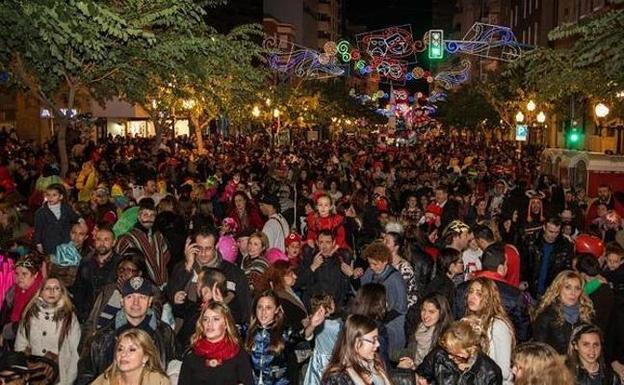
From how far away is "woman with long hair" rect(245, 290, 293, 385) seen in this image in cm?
571

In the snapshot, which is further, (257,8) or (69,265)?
(257,8)

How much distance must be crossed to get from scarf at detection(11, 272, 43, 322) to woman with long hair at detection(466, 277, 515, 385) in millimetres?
3708

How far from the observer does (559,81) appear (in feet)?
52.3

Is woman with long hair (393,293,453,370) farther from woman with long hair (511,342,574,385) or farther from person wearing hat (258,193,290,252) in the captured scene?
person wearing hat (258,193,290,252)

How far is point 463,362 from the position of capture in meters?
5.06

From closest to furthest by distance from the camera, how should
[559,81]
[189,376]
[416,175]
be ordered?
[189,376] < [559,81] < [416,175]

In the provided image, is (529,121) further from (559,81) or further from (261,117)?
(559,81)

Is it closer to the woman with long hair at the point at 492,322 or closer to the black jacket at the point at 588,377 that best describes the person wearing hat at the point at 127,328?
the woman with long hair at the point at 492,322

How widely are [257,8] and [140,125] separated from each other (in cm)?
4185

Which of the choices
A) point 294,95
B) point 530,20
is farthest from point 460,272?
point 530,20

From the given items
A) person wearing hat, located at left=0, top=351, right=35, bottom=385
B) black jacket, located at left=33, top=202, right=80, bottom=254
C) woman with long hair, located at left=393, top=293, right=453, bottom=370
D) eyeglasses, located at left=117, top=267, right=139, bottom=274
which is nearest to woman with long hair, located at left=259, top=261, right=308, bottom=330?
woman with long hair, located at left=393, top=293, right=453, bottom=370

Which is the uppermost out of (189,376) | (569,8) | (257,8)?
(257,8)

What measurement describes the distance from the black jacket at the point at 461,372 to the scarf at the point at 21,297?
11.8 ft

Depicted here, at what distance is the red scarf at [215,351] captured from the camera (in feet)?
17.1
